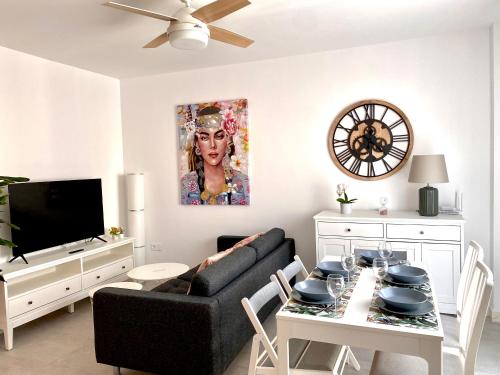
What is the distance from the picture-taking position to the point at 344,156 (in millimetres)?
4281

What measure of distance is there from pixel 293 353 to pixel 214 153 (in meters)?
3.09

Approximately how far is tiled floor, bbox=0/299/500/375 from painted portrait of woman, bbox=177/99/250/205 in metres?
1.78

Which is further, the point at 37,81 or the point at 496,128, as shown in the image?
the point at 37,81

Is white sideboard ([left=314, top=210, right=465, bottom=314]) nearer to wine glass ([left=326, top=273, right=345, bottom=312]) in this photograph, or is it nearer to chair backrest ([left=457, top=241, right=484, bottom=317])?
chair backrest ([left=457, top=241, right=484, bottom=317])

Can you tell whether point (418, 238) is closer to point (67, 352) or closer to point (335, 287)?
point (335, 287)

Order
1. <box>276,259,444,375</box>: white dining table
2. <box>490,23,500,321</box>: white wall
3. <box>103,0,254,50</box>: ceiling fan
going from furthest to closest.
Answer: <box>490,23,500,321</box>: white wall → <box>103,0,254,50</box>: ceiling fan → <box>276,259,444,375</box>: white dining table

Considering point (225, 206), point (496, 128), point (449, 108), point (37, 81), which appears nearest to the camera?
point (496, 128)

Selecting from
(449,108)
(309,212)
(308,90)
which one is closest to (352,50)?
(308,90)

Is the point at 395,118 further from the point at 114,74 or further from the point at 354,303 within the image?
the point at 114,74

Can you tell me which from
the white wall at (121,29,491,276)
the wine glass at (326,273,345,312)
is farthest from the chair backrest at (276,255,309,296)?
the white wall at (121,29,491,276)

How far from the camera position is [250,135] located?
185 inches

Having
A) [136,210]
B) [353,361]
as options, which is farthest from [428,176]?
[136,210]

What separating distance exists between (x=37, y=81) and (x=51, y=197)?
4.18 feet

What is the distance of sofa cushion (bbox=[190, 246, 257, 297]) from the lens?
2.56m
